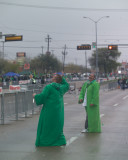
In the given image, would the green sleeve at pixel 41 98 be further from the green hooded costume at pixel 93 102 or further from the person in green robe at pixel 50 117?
the green hooded costume at pixel 93 102

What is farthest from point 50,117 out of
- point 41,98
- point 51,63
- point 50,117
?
point 51,63

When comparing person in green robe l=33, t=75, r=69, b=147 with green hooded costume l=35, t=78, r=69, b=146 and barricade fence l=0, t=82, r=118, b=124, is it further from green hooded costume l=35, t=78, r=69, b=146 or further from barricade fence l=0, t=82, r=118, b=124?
barricade fence l=0, t=82, r=118, b=124

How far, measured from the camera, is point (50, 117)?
24.1ft

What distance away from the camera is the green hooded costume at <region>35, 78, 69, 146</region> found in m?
7.32

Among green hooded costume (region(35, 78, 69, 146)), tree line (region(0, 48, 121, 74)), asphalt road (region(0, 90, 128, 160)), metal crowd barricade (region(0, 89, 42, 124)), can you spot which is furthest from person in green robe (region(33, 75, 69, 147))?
tree line (region(0, 48, 121, 74))

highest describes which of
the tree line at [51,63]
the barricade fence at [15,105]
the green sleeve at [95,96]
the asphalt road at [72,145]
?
the tree line at [51,63]

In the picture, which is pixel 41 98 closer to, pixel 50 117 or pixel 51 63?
pixel 50 117

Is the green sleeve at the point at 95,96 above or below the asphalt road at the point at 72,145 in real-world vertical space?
above

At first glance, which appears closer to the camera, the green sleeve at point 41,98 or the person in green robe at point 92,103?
the green sleeve at point 41,98

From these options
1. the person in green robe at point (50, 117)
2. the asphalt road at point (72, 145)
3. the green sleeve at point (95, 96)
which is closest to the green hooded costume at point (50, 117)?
the person in green robe at point (50, 117)

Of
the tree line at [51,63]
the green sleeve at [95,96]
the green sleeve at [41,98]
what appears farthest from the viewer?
the tree line at [51,63]

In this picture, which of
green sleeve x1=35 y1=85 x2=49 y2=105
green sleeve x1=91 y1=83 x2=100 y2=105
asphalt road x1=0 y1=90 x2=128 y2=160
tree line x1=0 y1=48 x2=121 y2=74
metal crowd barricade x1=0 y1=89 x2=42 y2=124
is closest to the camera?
asphalt road x1=0 y1=90 x2=128 y2=160

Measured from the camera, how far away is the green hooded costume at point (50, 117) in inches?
288

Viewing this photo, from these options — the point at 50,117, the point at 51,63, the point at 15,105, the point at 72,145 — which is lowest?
the point at 72,145
